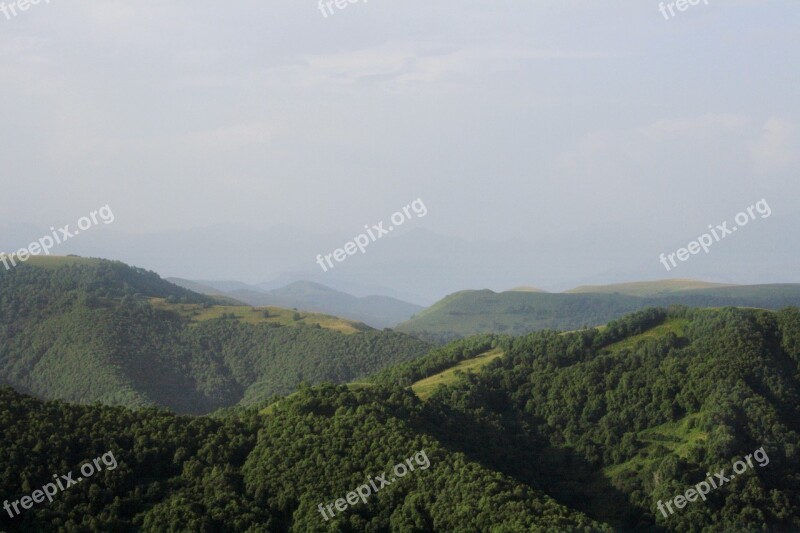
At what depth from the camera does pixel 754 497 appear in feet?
195

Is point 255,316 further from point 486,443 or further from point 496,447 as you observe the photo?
point 496,447

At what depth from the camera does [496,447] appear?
6838 cm

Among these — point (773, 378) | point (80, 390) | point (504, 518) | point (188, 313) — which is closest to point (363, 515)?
point (504, 518)

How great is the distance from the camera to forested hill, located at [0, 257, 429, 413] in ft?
461

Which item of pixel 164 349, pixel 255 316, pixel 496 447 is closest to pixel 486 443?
pixel 496 447

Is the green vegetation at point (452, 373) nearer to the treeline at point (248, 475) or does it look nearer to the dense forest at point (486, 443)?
the dense forest at point (486, 443)

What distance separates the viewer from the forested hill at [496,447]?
50188mm

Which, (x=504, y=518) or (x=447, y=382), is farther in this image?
(x=447, y=382)

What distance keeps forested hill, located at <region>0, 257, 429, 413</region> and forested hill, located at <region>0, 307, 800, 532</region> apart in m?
67.1

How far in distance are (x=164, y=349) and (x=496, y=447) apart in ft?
331

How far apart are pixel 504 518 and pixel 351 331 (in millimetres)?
120295

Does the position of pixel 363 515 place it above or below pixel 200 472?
below

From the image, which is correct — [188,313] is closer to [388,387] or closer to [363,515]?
[388,387]

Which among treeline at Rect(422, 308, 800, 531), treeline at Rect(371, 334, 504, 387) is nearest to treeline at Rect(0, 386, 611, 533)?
treeline at Rect(422, 308, 800, 531)
